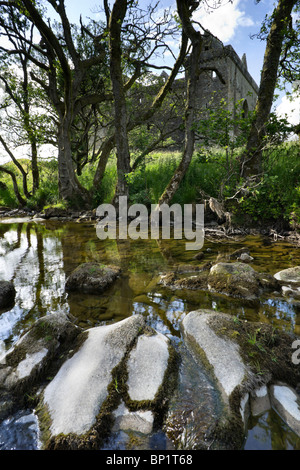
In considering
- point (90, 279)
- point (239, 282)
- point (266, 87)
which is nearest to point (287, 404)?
point (239, 282)

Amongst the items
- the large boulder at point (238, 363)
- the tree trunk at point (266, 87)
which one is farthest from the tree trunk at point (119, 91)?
the large boulder at point (238, 363)

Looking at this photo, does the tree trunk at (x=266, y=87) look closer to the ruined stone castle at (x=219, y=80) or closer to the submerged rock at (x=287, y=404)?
the submerged rock at (x=287, y=404)

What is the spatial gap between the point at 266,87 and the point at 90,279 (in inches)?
300

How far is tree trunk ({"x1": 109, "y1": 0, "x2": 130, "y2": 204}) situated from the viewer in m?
8.91

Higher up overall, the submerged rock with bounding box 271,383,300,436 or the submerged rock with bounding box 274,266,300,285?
the submerged rock with bounding box 274,266,300,285

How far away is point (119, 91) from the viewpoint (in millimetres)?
10055

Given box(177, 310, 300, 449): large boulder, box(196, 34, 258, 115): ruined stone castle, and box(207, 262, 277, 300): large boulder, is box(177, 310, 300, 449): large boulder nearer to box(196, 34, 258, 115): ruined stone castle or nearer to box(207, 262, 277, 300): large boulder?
box(207, 262, 277, 300): large boulder

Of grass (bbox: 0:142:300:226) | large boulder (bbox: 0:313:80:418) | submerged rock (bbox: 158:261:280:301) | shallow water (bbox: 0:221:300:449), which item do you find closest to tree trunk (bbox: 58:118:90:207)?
grass (bbox: 0:142:300:226)

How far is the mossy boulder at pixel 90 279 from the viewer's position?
4.46 m

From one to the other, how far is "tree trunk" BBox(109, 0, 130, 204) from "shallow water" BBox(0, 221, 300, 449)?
145 inches

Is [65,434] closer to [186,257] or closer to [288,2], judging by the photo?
[186,257]

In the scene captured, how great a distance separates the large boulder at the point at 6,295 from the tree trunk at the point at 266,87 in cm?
679

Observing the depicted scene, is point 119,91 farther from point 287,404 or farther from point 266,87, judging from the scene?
point 287,404

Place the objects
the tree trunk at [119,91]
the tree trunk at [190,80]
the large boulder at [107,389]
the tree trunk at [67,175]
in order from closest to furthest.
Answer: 1. the large boulder at [107,389]
2. the tree trunk at [190,80]
3. the tree trunk at [119,91]
4. the tree trunk at [67,175]
